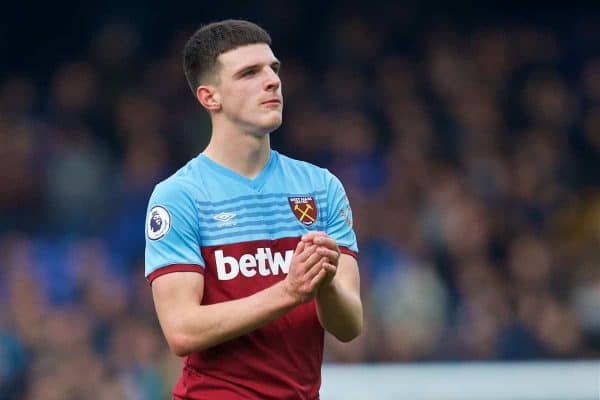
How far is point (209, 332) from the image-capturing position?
15.4ft

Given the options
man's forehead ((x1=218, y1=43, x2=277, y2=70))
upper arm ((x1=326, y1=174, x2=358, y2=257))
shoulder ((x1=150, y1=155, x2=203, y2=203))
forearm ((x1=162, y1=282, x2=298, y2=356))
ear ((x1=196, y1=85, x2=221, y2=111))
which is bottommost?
forearm ((x1=162, y1=282, x2=298, y2=356))

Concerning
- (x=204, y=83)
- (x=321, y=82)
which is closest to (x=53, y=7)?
(x=321, y=82)

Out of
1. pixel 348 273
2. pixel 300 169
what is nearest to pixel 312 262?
pixel 348 273

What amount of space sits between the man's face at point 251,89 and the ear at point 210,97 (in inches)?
0.9

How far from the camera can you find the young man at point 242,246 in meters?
4.76

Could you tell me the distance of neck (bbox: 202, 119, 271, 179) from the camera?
506cm

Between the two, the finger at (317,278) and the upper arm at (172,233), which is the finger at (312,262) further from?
the upper arm at (172,233)

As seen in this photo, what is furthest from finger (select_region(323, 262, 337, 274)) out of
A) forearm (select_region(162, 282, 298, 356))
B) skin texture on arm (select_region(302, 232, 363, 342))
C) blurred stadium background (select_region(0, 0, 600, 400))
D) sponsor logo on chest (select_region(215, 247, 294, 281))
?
blurred stadium background (select_region(0, 0, 600, 400))

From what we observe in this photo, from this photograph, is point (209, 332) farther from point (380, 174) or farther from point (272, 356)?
point (380, 174)

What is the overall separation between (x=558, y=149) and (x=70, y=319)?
4.75m

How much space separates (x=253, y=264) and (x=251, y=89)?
0.64 meters

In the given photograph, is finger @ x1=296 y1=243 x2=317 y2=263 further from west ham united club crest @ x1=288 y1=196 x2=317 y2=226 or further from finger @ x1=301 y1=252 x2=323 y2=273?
west ham united club crest @ x1=288 y1=196 x2=317 y2=226

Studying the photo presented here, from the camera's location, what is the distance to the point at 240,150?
507 centimetres

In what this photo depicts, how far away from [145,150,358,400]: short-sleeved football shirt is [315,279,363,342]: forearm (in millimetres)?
95
